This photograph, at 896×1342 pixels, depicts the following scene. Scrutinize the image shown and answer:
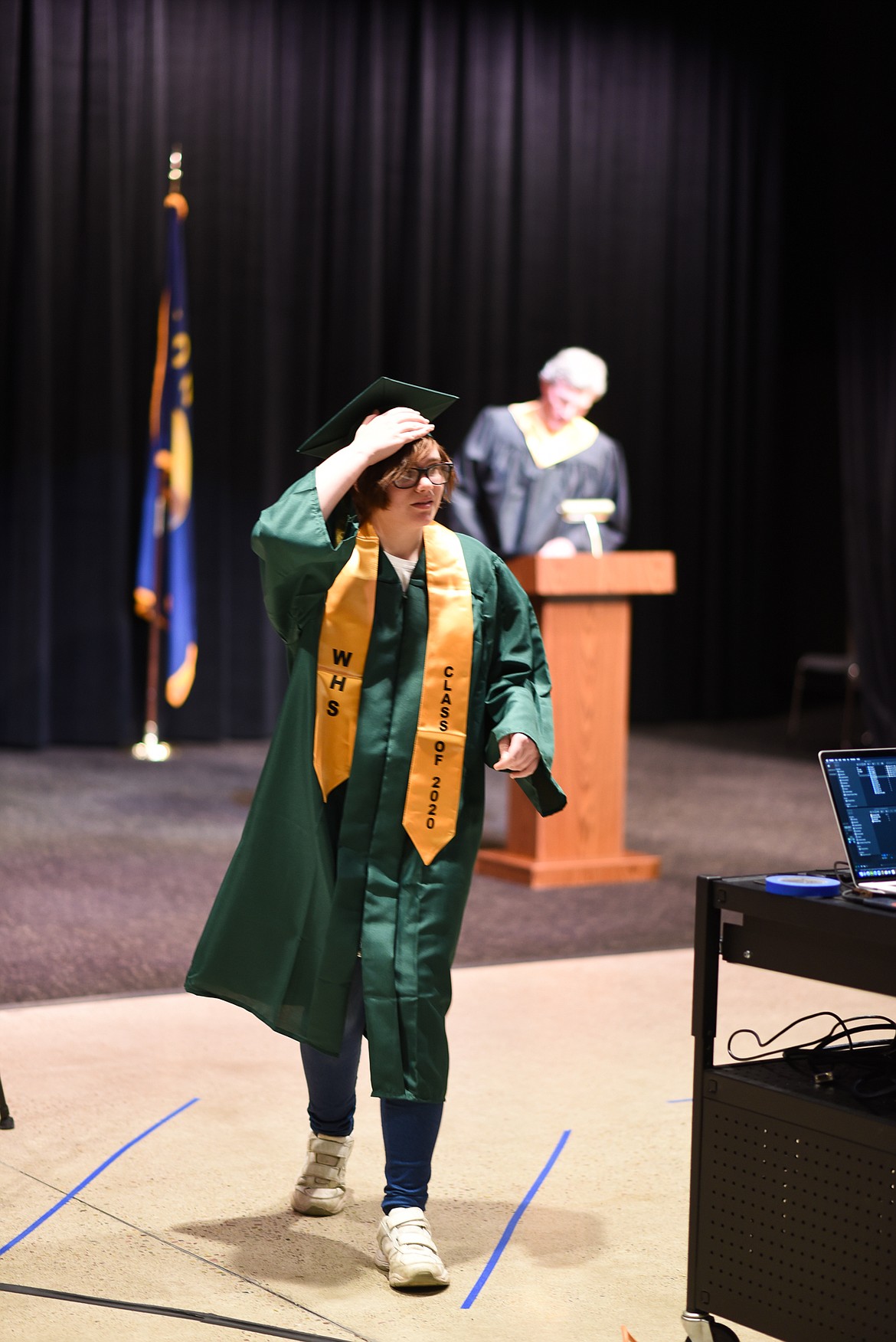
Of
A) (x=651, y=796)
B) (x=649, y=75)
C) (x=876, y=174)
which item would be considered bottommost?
(x=651, y=796)

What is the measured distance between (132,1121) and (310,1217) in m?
0.58

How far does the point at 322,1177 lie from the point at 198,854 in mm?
3199

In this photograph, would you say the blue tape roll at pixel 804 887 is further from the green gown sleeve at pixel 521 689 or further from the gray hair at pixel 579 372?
the gray hair at pixel 579 372

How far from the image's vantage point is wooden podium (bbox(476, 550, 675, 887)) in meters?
5.61

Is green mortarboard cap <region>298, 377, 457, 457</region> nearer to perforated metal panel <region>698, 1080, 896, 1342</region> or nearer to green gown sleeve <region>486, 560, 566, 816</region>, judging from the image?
green gown sleeve <region>486, 560, 566, 816</region>

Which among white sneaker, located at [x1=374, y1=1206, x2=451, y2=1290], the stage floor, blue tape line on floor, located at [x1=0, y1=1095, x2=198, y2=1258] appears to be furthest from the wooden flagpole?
white sneaker, located at [x1=374, y1=1206, x2=451, y2=1290]

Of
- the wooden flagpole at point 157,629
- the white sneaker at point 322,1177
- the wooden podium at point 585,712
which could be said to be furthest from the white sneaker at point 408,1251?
the wooden flagpole at point 157,629

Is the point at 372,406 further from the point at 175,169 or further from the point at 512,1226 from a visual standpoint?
the point at 175,169

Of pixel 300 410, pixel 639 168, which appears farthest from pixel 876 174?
pixel 300 410

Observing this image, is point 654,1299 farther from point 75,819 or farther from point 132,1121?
point 75,819

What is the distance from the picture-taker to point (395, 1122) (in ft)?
8.70

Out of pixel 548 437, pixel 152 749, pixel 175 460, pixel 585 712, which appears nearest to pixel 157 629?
pixel 152 749

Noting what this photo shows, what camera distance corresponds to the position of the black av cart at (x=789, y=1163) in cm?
215

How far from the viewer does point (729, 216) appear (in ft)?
34.2
